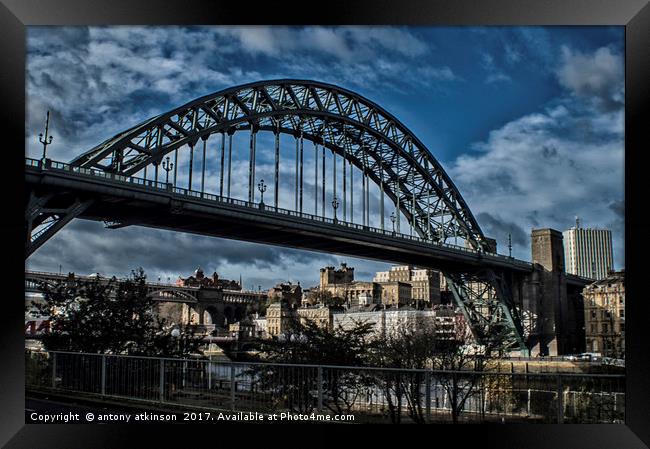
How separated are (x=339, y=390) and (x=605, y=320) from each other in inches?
618

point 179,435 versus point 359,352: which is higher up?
point 359,352

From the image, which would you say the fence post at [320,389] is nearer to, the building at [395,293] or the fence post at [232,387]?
the fence post at [232,387]

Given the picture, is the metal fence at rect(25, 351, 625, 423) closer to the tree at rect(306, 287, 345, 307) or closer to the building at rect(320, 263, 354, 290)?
the tree at rect(306, 287, 345, 307)

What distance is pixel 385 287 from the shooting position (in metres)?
25.0

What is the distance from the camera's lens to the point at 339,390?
26.9 feet

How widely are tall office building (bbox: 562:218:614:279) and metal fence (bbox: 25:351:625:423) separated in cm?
442

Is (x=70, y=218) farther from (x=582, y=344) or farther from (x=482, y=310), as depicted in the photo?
(x=482, y=310)

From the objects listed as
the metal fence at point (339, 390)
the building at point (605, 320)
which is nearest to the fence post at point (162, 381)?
the metal fence at point (339, 390)

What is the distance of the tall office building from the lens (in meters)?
14.4

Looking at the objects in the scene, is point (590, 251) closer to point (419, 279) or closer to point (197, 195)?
point (197, 195)

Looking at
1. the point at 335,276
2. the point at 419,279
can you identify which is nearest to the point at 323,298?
the point at 335,276

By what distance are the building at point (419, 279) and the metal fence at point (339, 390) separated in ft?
67.8
